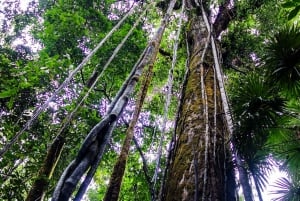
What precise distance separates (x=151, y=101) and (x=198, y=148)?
5197 mm

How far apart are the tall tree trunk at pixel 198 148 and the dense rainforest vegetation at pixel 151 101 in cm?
1

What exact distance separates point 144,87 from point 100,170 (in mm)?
5499

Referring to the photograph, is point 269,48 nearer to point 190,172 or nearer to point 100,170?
point 190,172

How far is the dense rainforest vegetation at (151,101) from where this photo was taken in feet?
7.02

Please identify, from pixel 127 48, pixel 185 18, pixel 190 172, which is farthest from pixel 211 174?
pixel 185 18

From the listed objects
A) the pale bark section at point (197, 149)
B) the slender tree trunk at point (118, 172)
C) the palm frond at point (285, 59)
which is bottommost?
the slender tree trunk at point (118, 172)

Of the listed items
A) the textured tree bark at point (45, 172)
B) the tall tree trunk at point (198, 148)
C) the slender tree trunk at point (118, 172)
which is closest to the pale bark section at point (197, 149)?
the tall tree trunk at point (198, 148)

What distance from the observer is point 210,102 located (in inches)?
136

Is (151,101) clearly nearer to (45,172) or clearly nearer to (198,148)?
(45,172)

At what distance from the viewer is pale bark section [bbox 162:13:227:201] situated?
93.0 inches

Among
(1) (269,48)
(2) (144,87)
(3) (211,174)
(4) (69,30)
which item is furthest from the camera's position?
(4) (69,30)

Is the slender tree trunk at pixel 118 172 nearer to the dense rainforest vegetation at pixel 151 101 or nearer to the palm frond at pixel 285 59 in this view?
the dense rainforest vegetation at pixel 151 101

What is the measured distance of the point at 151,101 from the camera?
7996 millimetres

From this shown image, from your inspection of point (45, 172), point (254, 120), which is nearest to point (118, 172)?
point (254, 120)
